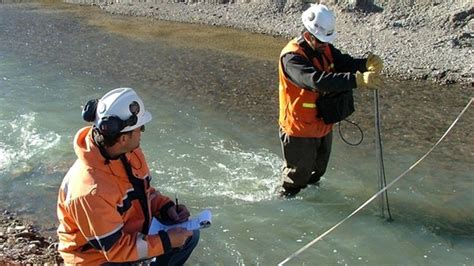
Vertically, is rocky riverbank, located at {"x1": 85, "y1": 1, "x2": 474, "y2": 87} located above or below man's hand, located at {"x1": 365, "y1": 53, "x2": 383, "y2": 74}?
below

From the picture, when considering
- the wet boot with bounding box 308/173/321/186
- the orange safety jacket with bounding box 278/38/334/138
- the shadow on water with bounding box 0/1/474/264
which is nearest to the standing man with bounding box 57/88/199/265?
the shadow on water with bounding box 0/1/474/264

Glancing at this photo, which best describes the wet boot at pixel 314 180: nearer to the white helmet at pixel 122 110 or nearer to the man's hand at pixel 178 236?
the man's hand at pixel 178 236

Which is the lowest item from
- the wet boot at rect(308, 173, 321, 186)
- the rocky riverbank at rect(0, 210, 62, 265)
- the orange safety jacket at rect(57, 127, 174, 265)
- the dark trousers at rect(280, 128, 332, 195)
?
the rocky riverbank at rect(0, 210, 62, 265)

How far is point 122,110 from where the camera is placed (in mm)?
3811

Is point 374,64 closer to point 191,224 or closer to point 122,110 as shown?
point 191,224

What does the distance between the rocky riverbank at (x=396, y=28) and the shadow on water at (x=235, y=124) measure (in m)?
0.75

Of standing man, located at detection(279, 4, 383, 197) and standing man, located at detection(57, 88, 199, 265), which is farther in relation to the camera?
standing man, located at detection(279, 4, 383, 197)

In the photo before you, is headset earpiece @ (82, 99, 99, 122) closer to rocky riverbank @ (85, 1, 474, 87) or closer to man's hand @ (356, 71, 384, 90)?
man's hand @ (356, 71, 384, 90)

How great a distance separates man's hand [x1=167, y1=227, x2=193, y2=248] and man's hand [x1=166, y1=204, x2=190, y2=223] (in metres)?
0.24

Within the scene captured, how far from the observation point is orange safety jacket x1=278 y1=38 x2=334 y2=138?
627 centimetres

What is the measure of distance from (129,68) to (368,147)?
750cm

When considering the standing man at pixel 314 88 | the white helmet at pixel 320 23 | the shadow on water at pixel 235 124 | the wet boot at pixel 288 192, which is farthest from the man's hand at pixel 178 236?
the wet boot at pixel 288 192

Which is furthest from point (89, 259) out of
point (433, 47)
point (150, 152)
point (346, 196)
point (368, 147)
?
point (433, 47)

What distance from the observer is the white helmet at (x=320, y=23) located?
593 cm
